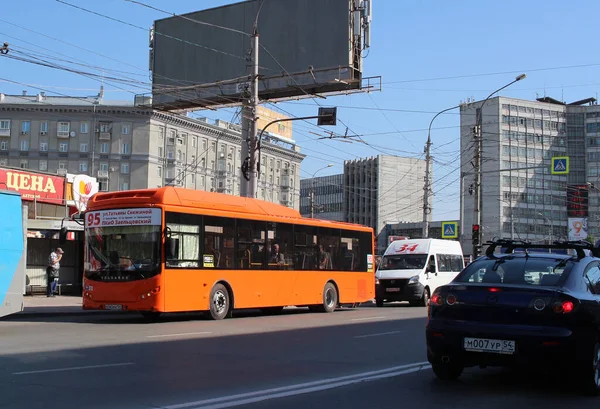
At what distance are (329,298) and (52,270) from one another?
975cm

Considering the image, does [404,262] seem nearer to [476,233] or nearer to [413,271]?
[413,271]

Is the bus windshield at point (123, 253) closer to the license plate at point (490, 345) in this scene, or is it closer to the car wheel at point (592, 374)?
the license plate at point (490, 345)

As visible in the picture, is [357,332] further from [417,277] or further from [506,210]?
[506,210]

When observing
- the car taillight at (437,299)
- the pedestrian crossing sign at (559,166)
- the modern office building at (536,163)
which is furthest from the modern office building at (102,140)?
the car taillight at (437,299)

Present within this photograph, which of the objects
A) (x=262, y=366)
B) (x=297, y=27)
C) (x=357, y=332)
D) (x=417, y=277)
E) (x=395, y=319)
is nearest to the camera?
(x=262, y=366)

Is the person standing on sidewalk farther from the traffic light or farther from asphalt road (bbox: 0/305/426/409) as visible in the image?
the traffic light

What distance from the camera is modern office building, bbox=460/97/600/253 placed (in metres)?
117

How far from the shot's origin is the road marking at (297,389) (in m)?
7.20

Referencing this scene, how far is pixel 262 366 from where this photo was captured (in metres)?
10.1

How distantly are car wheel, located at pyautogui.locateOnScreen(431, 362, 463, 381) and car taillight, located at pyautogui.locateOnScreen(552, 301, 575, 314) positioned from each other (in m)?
1.47

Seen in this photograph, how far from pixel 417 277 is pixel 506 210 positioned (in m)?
95.0

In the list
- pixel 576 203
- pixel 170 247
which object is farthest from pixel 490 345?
pixel 576 203

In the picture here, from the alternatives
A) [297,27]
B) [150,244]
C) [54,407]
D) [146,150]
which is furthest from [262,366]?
[146,150]


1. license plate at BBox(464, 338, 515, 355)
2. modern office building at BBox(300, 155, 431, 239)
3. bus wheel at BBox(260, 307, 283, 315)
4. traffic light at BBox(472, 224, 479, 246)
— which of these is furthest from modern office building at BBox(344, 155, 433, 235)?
license plate at BBox(464, 338, 515, 355)
